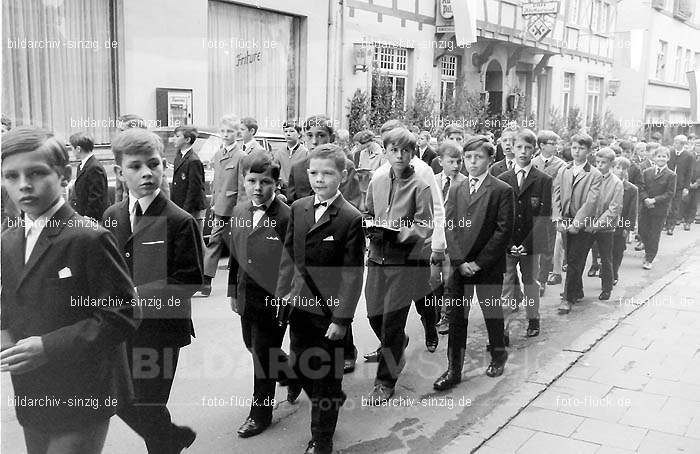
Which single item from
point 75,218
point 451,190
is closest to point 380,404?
point 451,190

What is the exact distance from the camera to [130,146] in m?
3.69

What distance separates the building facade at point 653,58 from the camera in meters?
33.1

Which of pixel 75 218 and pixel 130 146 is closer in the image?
pixel 75 218

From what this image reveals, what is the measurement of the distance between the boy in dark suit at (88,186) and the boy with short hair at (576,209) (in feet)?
15.8

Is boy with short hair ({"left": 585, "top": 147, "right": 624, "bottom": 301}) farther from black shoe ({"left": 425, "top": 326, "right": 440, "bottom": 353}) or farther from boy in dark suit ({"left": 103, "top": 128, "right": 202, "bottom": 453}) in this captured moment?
boy in dark suit ({"left": 103, "top": 128, "right": 202, "bottom": 453})

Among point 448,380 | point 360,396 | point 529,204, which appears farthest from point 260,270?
point 529,204

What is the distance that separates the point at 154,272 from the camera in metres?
3.82

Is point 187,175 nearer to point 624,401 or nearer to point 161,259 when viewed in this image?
point 161,259

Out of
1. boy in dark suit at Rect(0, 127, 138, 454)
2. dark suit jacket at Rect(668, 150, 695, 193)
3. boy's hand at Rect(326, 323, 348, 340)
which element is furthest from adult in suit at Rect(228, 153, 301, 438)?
dark suit jacket at Rect(668, 150, 695, 193)

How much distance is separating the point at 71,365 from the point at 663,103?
39.5 meters

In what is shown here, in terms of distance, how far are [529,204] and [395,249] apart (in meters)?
2.12

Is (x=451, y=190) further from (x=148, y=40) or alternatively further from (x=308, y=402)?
(x=148, y=40)

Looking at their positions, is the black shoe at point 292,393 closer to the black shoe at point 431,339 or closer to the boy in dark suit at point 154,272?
the boy in dark suit at point 154,272

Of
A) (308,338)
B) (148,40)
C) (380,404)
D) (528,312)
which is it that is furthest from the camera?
(148,40)
